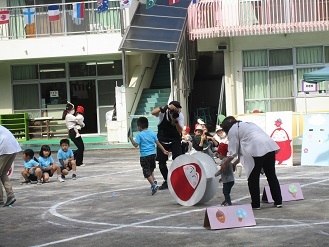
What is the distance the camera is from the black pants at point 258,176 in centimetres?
1323

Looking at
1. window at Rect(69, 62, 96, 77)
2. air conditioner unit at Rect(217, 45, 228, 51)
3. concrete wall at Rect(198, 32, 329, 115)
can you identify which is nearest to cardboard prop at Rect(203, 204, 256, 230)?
concrete wall at Rect(198, 32, 329, 115)

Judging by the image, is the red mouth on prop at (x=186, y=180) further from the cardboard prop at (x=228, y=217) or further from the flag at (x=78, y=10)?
the flag at (x=78, y=10)

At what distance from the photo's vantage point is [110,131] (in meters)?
31.2

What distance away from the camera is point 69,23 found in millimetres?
33500

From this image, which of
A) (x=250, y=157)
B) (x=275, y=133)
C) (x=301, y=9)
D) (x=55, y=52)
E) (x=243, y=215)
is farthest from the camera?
(x=55, y=52)

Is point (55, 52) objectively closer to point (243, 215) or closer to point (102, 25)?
point (102, 25)

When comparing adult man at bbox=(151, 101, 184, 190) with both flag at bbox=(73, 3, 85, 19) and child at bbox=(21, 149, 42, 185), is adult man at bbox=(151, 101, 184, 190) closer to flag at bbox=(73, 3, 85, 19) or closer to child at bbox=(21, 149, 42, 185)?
child at bbox=(21, 149, 42, 185)

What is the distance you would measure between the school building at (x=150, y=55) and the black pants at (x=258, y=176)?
17.3 m

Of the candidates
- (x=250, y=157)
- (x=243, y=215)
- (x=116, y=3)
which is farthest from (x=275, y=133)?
(x=116, y=3)

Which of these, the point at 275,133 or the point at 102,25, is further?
the point at 102,25

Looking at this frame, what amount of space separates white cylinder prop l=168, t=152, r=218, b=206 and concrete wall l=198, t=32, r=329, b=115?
17023mm

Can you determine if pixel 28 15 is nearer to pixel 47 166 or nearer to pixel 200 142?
pixel 200 142

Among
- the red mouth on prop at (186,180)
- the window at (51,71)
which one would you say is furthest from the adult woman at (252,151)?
the window at (51,71)

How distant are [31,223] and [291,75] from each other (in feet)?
64.2
